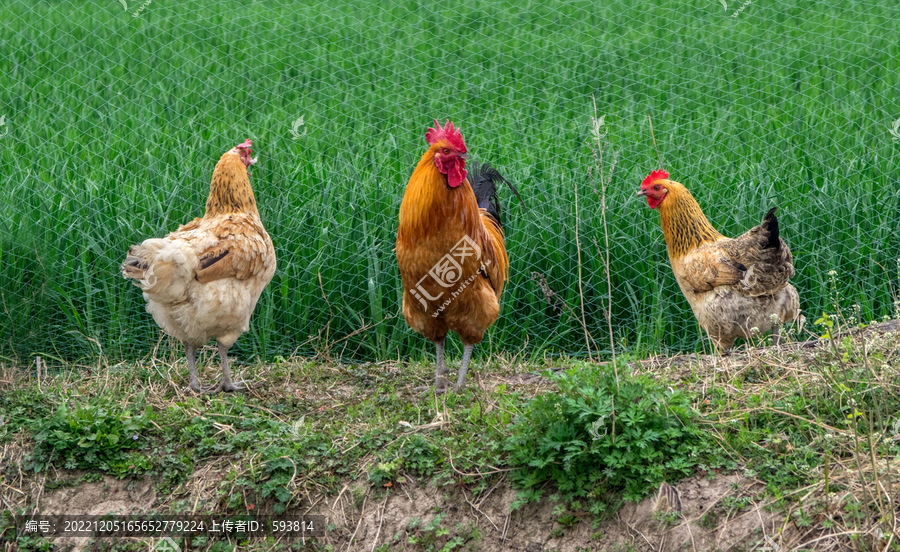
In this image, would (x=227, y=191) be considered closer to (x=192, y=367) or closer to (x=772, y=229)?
(x=192, y=367)

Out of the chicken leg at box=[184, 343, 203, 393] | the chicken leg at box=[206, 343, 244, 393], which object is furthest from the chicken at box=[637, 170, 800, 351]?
the chicken leg at box=[184, 343, 203, 393]

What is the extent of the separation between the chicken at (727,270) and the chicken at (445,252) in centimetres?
121

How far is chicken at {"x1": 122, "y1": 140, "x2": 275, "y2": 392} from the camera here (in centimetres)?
361

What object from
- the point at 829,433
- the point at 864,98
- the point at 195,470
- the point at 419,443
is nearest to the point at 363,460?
the point at 419,443

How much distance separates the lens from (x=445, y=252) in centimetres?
384

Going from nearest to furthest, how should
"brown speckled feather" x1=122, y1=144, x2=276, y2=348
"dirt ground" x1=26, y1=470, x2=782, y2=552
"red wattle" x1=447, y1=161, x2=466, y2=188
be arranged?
"dirt ground" x1=26, y1=470, x2=782, y2=552 < "brown speckled feather" x1=122, y1=144, x2=276, y2=348 < "red wattle" x1=447, y1=161, x2=466, y2=188

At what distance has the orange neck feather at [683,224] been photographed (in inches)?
178

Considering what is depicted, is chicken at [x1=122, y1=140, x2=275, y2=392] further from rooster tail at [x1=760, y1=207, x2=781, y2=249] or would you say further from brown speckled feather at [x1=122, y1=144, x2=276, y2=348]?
rooster tail at [x1=760, y1=207, x2=781, y2=249]

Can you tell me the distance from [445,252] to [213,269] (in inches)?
48.5

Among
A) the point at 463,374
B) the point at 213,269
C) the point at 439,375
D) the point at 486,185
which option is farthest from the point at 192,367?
the point at 486,185

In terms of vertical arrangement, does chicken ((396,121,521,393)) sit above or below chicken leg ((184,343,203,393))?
above

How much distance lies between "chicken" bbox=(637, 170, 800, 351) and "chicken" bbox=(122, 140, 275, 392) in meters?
2.48

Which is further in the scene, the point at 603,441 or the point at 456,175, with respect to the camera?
the point at 456,175

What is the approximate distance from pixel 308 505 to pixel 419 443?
0.55 m
